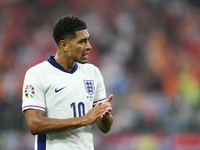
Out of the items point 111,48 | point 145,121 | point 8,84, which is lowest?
point 145,121

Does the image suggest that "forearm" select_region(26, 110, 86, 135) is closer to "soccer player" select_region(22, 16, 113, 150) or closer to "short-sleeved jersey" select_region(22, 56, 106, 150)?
"soccer player" select_region(22, 16, 113, 150)

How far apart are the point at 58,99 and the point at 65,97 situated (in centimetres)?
6

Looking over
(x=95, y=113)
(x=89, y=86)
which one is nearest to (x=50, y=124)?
(x=95, y=113)

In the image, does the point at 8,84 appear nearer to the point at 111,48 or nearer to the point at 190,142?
the point at 111,48

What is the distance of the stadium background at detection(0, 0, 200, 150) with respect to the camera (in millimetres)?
6238

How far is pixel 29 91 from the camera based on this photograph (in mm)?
2404

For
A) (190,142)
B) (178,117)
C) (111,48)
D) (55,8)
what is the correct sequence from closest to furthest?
(190,142) → (178,117) → (111,48) → (55,8)

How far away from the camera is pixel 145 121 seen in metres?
6.65

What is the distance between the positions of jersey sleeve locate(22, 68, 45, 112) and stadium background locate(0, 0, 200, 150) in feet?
12.7

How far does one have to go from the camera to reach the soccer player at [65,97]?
2.34 meters

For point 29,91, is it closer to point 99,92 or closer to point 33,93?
point 33,93

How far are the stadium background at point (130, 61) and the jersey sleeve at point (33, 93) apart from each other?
3862mm

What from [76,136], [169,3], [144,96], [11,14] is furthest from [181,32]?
[76,136]

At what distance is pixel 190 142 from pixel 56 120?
4218 mm
